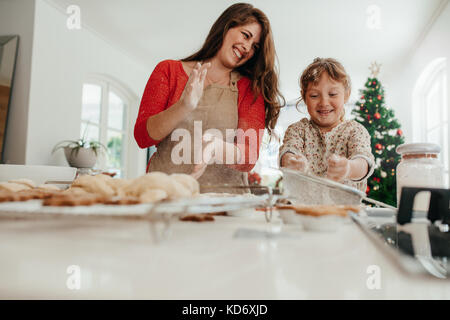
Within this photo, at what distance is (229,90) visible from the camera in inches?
48.7

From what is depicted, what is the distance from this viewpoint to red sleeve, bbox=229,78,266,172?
1074 millimetres

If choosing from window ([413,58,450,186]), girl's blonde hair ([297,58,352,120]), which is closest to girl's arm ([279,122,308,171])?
girl's blonde hair ([297,58,352,120])

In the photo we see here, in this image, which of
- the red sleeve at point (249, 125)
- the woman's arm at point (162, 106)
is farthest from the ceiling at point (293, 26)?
the woman's arm at point (162, 106)

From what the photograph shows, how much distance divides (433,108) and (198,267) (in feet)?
15.5

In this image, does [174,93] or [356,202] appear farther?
[174,93]

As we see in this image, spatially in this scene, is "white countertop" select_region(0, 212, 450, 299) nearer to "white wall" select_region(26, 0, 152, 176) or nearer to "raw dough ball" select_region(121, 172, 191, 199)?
"raw dough ball" select_region(121, 172, 191, 199)

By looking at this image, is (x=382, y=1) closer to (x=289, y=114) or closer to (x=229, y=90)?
(x=229, y=90)

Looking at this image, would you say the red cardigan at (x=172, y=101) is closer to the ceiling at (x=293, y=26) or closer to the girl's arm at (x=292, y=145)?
the girl's arm at (x=292, y=145)

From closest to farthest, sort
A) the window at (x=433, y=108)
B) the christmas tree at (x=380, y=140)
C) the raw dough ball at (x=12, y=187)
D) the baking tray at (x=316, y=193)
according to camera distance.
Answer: the raw dough ball at (x=12, y=187), the baking tray at (x=316, y=193), the christmas tree at (x=380, y=140), the window at (x=433, y=108)

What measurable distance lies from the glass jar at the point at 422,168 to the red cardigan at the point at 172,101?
1.59 ft

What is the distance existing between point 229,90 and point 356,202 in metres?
0.72

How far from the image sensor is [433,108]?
3998mm

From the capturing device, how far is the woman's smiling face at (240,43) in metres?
1.14
